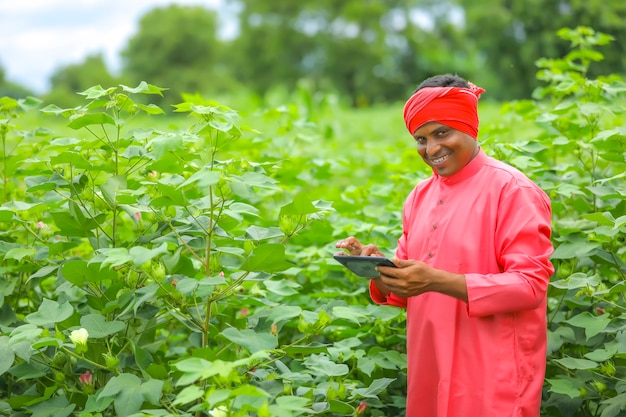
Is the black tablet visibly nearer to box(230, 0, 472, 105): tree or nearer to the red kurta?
the red kurta

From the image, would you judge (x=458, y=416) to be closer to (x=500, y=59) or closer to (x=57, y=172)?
(x=57, y=172)

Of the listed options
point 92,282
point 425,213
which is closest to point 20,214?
point 92,282

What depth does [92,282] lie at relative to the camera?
8.22ft

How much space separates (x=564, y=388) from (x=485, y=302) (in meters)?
0.64

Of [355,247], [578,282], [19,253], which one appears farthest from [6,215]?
Result: [578,282]

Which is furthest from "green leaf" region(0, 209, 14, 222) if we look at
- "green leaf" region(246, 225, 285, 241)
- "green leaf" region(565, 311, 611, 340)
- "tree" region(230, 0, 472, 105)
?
"tree" region(230, 0, 472, 105)

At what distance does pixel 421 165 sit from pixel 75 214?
1.75 m

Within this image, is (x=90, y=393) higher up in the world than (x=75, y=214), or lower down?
lower down

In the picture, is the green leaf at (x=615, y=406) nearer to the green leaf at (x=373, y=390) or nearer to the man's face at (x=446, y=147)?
the green leaf at (x=373, y=390)

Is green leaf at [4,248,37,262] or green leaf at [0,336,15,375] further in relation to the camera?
green leaf at [4,248,37,262]

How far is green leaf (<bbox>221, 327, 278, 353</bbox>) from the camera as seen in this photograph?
219 cm

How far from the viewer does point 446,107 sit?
2.35 metres

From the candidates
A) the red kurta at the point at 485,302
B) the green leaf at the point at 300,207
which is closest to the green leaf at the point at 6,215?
the green leaf at the point at 300,207

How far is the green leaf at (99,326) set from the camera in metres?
2.42
